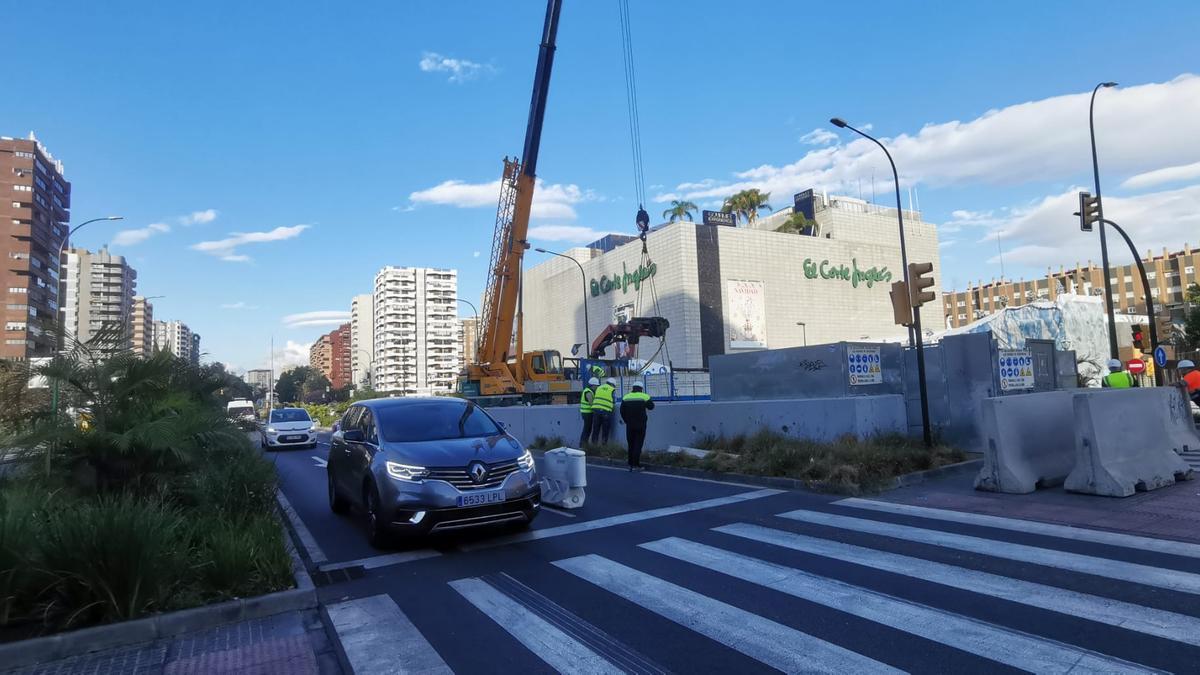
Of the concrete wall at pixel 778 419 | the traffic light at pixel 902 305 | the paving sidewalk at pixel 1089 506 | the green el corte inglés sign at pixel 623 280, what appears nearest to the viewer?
the paving sidewalk at pixel 1089 506

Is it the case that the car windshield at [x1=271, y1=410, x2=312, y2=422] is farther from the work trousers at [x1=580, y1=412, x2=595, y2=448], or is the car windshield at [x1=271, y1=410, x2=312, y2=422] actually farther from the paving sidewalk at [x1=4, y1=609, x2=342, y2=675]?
the paving sidewalk at [x1=4, y1=609, x2=342, y2=675]

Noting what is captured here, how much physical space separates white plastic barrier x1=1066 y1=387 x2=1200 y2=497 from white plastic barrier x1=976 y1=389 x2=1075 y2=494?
0.50m

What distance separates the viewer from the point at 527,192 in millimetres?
25469

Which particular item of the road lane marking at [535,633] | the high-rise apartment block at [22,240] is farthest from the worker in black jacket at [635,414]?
the high-rise apartment block at [22,240]

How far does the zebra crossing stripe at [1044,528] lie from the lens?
20.8 feet

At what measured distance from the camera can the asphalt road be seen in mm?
4250

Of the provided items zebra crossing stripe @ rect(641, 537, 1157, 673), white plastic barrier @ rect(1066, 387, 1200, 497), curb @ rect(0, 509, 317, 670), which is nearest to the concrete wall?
white plastic barrier @ rect(1066, 387, 1200, 497)

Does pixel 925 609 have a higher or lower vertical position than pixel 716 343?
lower

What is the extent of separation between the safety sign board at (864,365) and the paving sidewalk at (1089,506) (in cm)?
422

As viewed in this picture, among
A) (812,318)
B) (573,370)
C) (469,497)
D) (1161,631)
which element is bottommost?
(1161,631)

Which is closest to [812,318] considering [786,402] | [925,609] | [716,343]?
[716,343]

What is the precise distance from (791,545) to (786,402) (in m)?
7.43

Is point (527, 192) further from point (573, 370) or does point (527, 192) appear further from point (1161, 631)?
point (1161, 631)

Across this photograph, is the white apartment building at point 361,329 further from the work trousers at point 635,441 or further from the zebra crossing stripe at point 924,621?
the zebra crossing stripe at point 924,621
